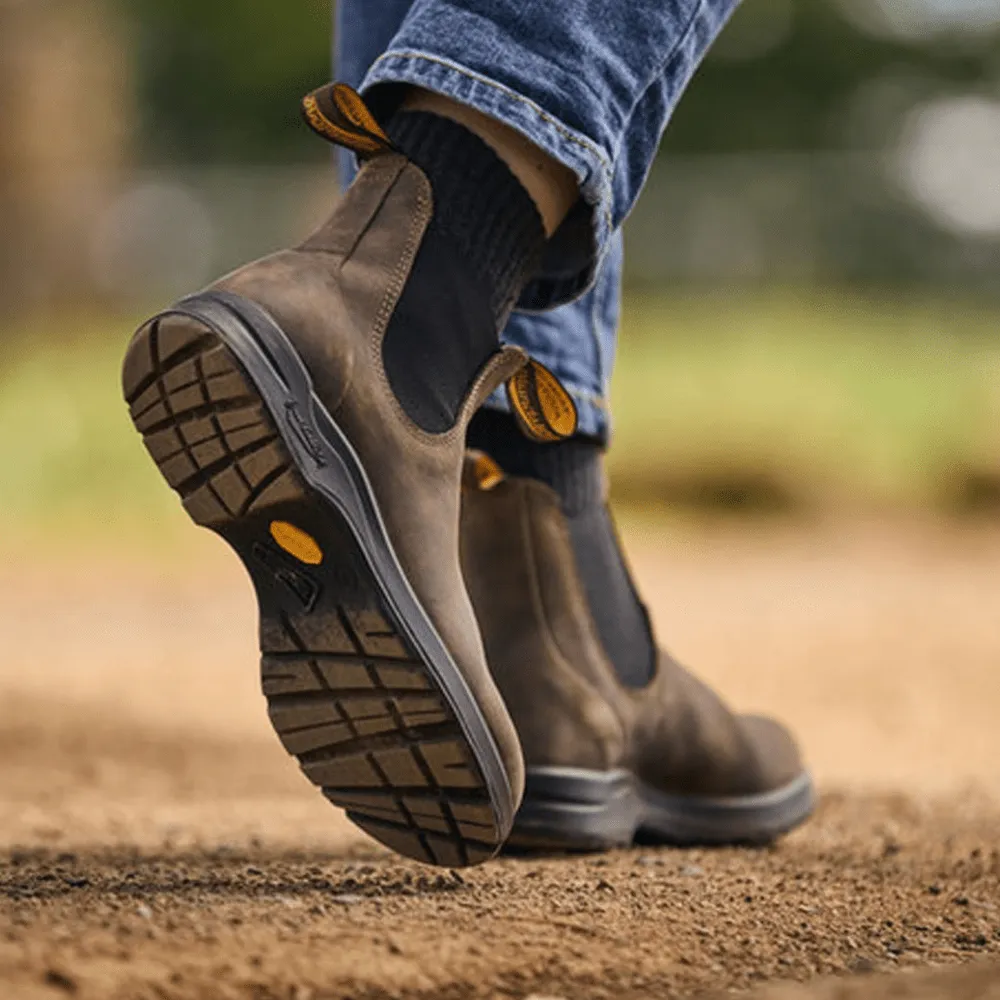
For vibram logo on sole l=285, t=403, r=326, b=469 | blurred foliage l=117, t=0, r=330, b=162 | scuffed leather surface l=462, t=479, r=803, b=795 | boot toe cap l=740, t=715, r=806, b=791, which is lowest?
boot toe cap l=740, t=715, r=806, b=791

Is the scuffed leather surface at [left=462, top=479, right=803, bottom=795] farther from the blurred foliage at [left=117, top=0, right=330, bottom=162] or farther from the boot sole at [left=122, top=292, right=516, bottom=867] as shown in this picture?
the blurred foliage at [left=117, top=0, right=330, bottom=162]

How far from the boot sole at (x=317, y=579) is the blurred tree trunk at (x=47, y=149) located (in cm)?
672

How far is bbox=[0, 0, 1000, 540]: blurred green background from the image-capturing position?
5.09 metres

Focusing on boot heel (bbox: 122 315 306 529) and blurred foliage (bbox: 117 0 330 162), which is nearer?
boot heel (bbox: 122 315 306 529)

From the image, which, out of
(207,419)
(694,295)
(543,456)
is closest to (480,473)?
(543,456)

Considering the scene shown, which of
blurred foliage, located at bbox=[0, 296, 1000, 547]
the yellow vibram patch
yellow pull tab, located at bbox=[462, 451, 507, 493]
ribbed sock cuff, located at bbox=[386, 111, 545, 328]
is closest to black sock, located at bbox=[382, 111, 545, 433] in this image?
ribbed sock cuff, located at bbox=[386, 111, 545, 328]

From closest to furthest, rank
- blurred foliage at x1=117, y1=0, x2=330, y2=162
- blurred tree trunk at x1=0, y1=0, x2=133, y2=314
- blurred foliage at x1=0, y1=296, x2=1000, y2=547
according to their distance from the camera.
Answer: blurred foliage at x1=0, y1=296, x2=1000, y2=547 < blurred tree trunk at x1=0, y1=0, x2=133, y2=314 < blurred foliage at x1=117, y1=0, x2=330, y2=162

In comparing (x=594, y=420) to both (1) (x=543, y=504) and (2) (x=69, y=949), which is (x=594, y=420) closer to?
(1) (x=543, y=504)

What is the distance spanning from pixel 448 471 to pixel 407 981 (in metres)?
0.37

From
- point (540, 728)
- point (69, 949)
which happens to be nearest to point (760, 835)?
point (540, 728)

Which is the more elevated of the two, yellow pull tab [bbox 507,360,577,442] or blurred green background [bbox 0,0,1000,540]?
blurred green background [bbox 0,0,1000,540]

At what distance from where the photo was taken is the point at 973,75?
1599 centimetres

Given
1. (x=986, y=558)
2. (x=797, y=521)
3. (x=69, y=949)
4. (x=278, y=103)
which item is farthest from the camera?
(x=278, y=103)

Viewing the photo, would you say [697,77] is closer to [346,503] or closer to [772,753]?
[772,753]
